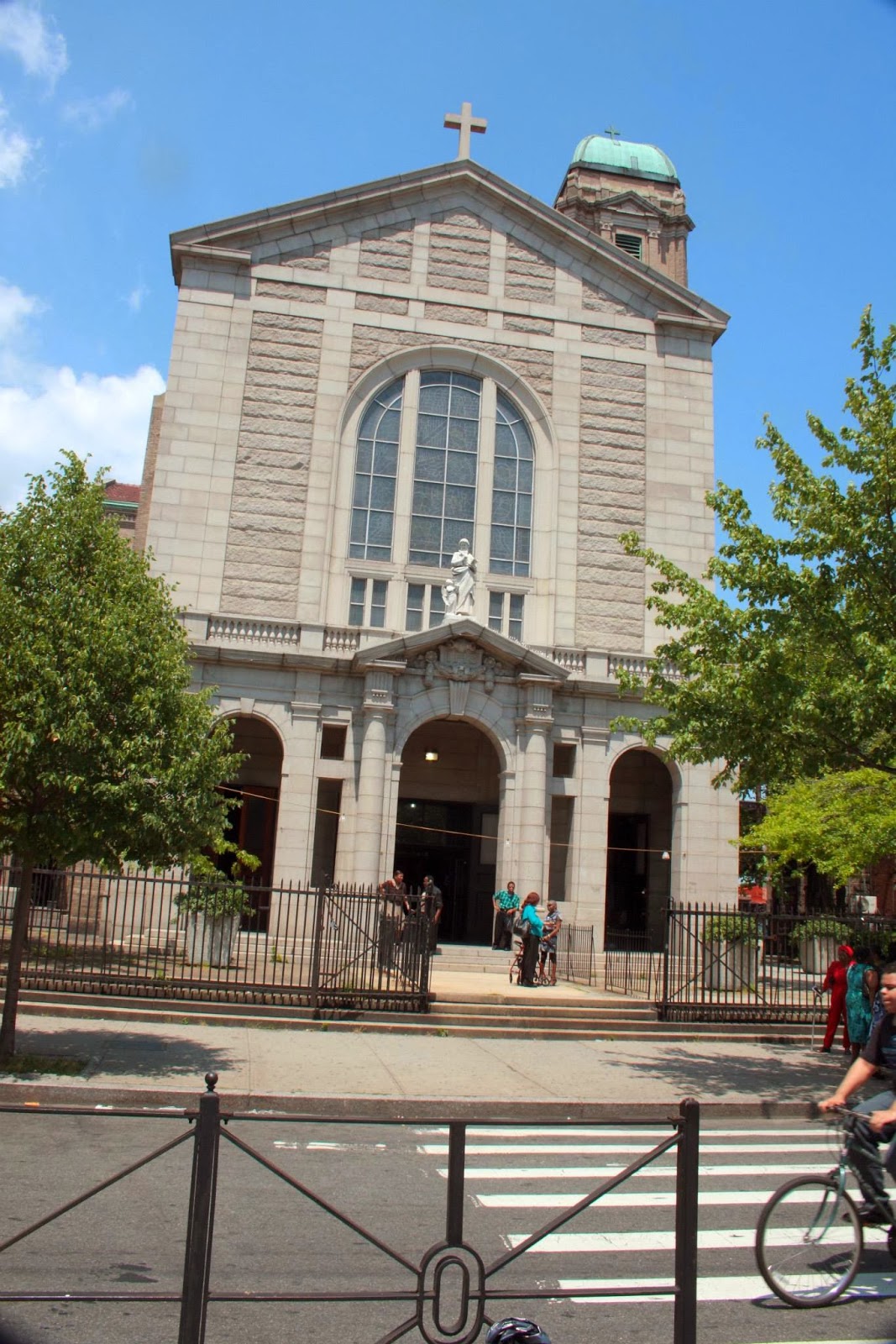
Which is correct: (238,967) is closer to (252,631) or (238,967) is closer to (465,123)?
(252,631)

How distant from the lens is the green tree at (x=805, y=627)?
13344 millimetres

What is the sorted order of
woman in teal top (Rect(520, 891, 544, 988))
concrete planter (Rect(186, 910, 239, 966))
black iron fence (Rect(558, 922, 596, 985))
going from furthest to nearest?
black iron fence (Rect(558, 922, 596, 985)), woman in teal top (Rect(520, 891, 544, 988)), concrete planter (Rect(186, 910, 239, 966))

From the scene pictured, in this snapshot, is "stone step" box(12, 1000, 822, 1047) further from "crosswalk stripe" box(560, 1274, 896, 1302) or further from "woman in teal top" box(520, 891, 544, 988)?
"crosswalk stripe" box(560, 1274, 896, 1302)

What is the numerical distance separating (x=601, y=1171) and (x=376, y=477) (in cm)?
2106

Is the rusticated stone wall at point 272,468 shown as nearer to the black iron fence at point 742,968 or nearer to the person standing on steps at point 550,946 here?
the person standing on steps at point 550,946

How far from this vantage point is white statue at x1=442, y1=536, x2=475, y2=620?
25672 mm

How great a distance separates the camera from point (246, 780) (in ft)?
91.4

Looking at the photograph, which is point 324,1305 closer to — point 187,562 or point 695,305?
point 187,562

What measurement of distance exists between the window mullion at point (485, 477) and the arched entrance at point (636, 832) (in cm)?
665

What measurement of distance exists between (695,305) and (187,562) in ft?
50.7

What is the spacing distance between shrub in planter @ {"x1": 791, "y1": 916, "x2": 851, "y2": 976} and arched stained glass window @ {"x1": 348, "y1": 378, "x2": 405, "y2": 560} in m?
13.0

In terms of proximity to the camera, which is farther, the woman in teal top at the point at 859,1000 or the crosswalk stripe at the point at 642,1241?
the woman in teal top at the point at 859,1000

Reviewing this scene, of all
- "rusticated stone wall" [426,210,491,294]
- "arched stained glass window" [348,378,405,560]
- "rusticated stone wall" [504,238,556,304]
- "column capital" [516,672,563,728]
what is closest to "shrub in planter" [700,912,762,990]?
"column capital" [516,672,563,728]

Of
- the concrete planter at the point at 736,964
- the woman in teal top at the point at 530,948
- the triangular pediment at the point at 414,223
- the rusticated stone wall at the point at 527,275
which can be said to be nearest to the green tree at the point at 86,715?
the woman in teal top at the point at 530,948
